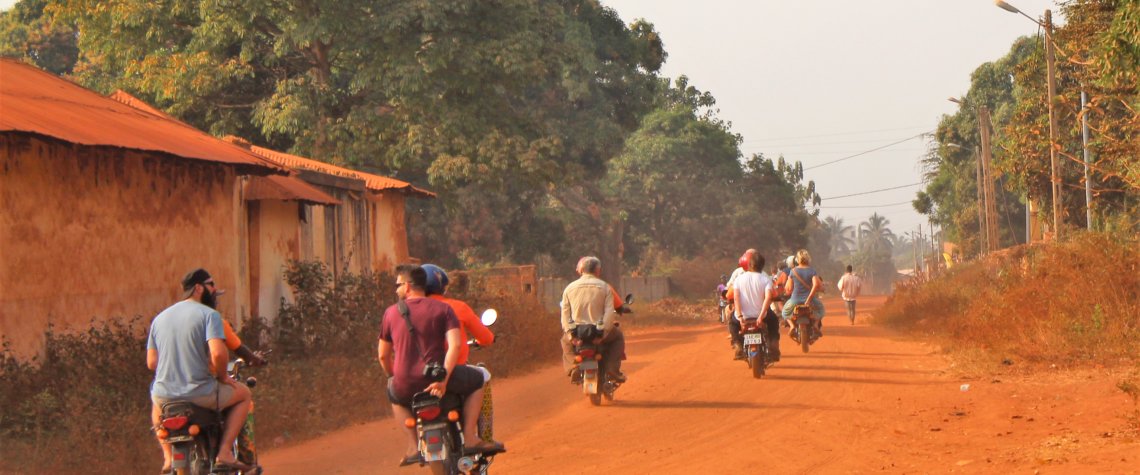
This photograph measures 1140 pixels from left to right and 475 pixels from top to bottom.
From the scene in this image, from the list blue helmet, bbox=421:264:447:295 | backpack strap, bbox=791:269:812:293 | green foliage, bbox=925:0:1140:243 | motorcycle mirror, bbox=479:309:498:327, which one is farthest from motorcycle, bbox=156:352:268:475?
backpack strap, bbox=791:269:812:293

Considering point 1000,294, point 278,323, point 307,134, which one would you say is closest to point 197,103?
point 307,134

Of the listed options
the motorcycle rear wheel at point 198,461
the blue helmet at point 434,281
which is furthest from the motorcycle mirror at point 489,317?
the motorcycle rear wheel at point 198,461

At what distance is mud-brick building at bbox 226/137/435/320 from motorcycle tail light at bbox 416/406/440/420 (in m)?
11.4

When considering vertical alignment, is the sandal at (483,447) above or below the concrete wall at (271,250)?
below

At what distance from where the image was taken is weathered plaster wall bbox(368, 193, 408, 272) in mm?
24359

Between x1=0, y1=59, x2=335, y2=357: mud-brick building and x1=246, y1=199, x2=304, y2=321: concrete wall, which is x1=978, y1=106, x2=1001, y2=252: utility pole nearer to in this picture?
x1=246, y1=199, x2=304, y2=321: concrete wall

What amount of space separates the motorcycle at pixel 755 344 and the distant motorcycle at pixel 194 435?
28.3ft

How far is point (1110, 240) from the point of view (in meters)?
17.7

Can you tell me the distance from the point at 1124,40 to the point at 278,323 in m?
11.8

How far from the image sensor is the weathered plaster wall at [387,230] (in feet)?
79.9

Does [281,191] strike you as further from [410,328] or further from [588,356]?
[410,328]

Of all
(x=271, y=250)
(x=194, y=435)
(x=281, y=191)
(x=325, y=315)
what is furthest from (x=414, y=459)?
(x=271, y=250)

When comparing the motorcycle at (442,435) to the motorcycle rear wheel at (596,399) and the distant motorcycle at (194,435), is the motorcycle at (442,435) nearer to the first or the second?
the distant motorcycle at (194,435)

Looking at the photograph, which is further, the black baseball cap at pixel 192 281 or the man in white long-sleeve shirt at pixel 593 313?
the man in white long-sleeve shirt at pixel 593 313
